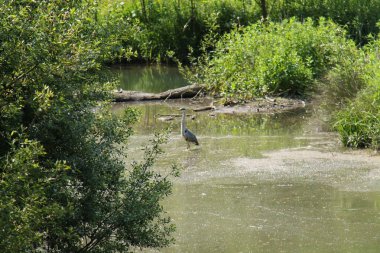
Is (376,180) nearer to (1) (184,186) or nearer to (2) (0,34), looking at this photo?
(1) (184,186)

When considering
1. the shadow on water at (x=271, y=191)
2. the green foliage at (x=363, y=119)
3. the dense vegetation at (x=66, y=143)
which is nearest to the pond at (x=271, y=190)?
the shadow on water at (x=271, y=191)

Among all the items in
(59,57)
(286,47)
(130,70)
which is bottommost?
(130,70)

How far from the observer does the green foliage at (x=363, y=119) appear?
1477cm

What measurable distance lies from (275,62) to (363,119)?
17.6 ft

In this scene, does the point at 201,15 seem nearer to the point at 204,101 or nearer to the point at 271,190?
the point at 204,101

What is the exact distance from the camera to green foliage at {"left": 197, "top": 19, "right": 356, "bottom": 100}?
20.0 m

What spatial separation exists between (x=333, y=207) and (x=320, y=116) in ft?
17.3

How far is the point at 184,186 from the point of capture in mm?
13320

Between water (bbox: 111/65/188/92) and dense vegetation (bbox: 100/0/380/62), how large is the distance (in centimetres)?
47

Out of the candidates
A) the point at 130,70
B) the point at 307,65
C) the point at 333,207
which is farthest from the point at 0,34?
the point at 130,70

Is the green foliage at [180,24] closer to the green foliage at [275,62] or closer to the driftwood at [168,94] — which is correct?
the driftwood at [168,94]

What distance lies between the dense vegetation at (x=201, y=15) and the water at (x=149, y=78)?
0.47 m

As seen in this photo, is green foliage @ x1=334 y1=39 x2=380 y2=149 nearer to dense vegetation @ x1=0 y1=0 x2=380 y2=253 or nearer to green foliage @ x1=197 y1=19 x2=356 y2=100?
green foliage @ x1=197 y1=19 x2=356 y2=100

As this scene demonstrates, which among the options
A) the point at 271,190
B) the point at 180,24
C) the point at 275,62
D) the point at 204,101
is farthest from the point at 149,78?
the point at 271,190
